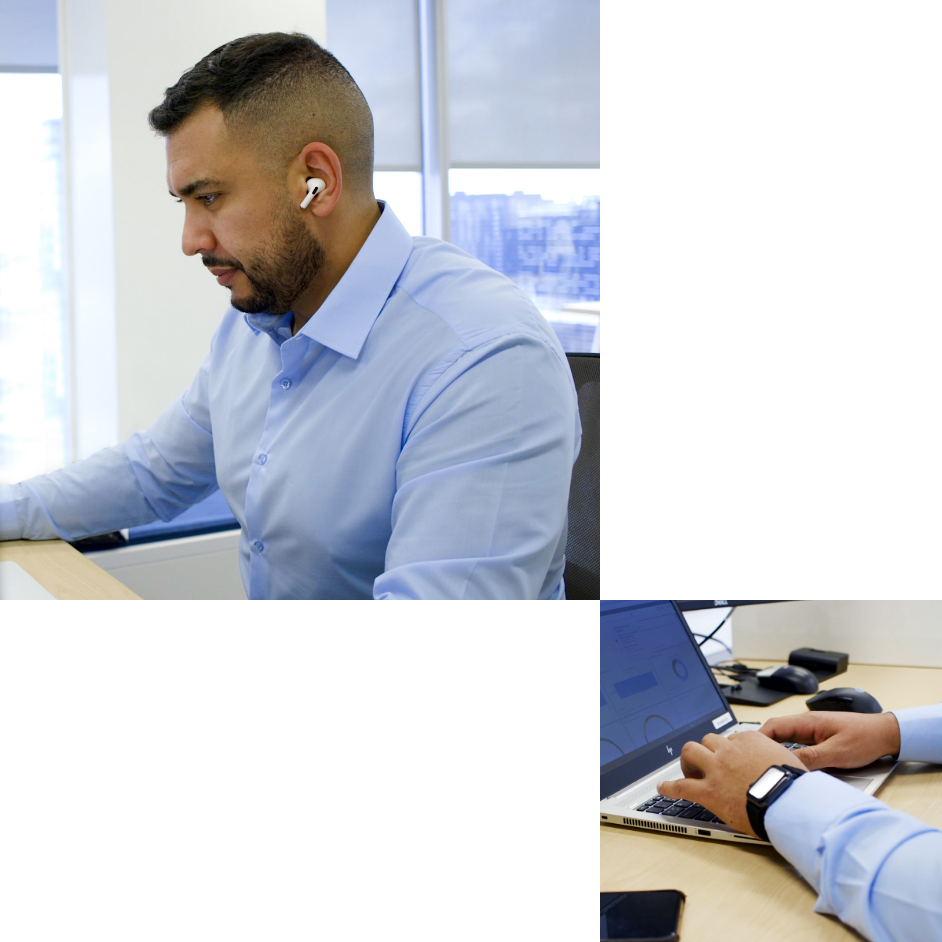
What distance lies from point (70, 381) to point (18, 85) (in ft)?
1.04

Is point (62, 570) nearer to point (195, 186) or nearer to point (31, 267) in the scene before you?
point (31, 267)

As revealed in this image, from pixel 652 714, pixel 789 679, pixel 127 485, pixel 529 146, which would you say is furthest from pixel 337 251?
pixel 789 679

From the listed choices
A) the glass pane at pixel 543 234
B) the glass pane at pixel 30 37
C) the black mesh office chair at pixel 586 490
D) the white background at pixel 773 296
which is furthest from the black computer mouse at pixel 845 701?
the glass pane at pixel 30 37

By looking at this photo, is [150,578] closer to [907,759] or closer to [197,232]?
[197,232]

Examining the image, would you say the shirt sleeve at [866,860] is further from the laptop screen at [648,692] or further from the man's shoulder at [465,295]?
the man's shoulder at [465,295]

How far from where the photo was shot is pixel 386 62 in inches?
37.7

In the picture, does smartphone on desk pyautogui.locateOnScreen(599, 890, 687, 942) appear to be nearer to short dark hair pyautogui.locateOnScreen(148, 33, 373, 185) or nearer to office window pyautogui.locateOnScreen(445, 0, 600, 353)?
office window pyautogui.locateOnScreen(445, 0, 600, 353)

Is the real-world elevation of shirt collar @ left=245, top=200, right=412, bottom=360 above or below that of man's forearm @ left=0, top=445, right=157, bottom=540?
above

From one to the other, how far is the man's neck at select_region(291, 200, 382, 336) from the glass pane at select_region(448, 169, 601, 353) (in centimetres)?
11

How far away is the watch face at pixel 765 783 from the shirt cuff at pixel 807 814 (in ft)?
0.04

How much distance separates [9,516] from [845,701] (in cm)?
101

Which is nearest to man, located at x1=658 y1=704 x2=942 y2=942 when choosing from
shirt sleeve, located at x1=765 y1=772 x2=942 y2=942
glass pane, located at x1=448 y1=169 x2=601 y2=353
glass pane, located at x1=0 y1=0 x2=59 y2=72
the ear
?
shirt sleeve, located at x1=765 y1=772 x2=942 y2=942

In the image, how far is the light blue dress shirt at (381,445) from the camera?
0.90 m

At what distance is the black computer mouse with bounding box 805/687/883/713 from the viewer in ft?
3.05
